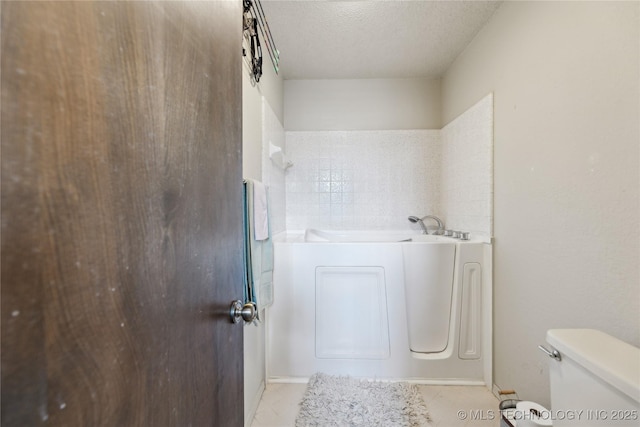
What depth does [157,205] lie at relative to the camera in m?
0.49

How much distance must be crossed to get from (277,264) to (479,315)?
1.46 metres

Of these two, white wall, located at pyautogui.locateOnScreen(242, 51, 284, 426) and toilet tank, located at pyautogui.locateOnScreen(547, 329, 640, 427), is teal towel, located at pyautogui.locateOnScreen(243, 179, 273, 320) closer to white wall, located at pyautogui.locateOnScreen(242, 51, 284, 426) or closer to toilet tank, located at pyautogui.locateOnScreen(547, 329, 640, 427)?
white wall, located at pyautogui.locateOnScreen(242, 51, 284, 426)

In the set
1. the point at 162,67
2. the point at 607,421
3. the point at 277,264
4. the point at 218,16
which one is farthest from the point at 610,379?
the point at 277,264

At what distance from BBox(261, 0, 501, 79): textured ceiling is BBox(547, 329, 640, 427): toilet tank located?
195cm

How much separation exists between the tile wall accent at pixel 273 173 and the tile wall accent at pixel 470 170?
1.49m

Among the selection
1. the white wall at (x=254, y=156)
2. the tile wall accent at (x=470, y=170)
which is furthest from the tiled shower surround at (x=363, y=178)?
the white wall at (x=254, y=156)

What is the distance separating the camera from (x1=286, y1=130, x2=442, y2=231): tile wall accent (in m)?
2.86

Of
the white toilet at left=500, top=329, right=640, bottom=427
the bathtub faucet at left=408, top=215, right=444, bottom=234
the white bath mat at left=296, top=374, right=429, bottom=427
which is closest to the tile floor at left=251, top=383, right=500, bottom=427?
the white bath mat at left=296, top=374, right=429, bottom=427

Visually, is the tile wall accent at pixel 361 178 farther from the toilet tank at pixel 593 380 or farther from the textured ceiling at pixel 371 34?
the toilet tank at pixel 593 380

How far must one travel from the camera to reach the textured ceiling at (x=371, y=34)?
5.98 feet

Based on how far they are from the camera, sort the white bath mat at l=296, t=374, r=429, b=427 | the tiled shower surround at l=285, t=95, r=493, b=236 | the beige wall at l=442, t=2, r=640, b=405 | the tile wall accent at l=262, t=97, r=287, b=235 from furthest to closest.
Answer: the tiled shower surround at l=285, t=95, r=493, b=236 → the tile wall accent at l=262, t=97, r=287, b=235 → the white bath mat at l=296, t=374, r=429, b=427 → the beige wall at l=442, t=2, r=640, b=405

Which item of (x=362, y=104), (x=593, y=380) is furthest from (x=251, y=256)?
(x=362, y=104)

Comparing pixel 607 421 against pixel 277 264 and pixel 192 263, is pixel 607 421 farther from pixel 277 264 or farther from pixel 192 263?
pixel 277 264

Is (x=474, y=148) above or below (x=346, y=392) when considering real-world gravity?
above
